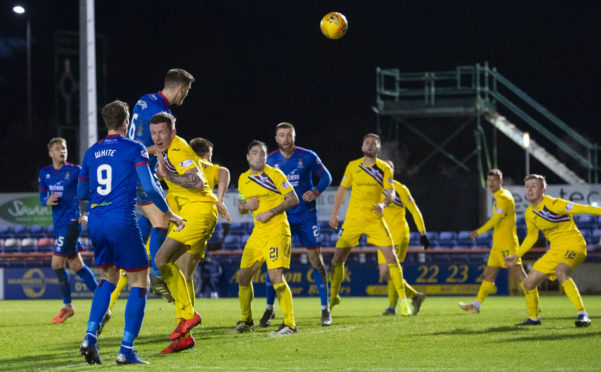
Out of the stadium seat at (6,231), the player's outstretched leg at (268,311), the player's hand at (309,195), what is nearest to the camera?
the player's outstretched leg at (268,311)

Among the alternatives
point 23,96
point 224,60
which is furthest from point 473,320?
point 23,96

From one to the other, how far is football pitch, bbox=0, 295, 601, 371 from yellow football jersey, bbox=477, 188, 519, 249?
1.08 metres

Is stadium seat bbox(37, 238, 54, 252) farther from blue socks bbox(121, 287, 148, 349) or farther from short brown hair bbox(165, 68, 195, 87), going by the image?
blue socks bbox(121, 287, 148, 349)

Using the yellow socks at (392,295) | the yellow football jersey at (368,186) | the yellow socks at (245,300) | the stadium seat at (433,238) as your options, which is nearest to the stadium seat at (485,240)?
the stadium seat at (433,238)

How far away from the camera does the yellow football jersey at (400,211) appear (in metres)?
14.3

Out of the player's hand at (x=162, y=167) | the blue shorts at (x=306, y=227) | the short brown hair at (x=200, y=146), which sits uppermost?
the short brown hair at (x=200, y=146)

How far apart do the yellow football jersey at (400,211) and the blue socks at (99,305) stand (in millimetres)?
7655

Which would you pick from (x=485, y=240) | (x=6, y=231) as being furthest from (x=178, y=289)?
(x=6, y=231)

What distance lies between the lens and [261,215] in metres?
9.61

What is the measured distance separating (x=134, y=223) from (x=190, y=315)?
144cm

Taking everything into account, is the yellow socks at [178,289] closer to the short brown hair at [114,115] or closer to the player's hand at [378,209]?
the short brown hair at [114,115]

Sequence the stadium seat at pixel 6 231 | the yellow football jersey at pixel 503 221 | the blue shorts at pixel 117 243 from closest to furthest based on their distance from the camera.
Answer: the blue shorts at pixel 117 243, the yellow football jersey at pixel 503 221, the stadium seat at pixel 6 231

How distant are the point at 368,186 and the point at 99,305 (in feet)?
20.2

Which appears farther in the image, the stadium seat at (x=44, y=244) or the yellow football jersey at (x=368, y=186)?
the stadium seat at (x=44, y=244)
